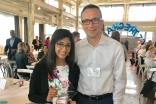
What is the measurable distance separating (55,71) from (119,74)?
0.55 meters

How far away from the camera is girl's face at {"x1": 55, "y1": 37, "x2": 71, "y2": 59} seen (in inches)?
47.3

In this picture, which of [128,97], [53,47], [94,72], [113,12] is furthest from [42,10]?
[94,72]

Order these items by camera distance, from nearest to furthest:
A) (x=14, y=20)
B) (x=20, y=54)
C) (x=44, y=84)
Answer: (x=44, y=84) → (x=20, y=54) → (x=14, y=20)

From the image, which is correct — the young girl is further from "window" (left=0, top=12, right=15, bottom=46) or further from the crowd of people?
"window" (left=0, top=12, right=15, bottom=46)

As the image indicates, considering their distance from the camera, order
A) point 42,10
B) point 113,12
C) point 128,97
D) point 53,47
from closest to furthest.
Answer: point 53,47 < point 128,97 < point 42,10 < point 113,12

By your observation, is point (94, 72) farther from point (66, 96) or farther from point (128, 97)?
point (128, 97)

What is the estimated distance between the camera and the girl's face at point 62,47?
120cm

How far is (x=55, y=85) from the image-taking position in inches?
46.8

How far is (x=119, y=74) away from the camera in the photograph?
1.21 meters

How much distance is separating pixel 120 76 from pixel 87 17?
1.88ft

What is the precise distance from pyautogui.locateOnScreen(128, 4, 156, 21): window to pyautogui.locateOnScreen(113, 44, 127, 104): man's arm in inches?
542

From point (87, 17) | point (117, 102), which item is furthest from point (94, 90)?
point (87, 17)

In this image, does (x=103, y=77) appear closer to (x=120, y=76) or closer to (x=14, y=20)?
(x=120, y=76)

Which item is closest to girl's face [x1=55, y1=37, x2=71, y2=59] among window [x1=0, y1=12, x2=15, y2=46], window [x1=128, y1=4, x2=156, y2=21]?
window [x1=0, y1=12, x2=15, y2=46]
